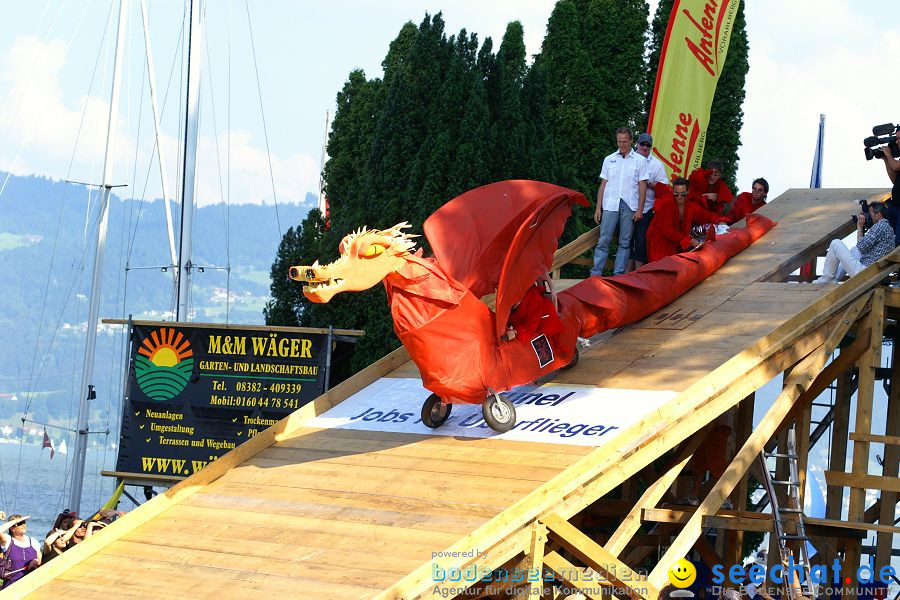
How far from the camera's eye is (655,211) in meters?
11.3

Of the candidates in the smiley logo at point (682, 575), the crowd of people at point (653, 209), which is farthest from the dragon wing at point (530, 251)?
the crowd of people at point (653, 209)

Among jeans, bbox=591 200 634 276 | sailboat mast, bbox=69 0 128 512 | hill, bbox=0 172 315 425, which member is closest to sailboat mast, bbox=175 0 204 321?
sailboat mast, bbox=69 0 128 512

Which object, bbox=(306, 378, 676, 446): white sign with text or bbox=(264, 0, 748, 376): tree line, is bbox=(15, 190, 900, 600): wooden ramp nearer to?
bbox=(306, 378, 676, 446): white sign with text

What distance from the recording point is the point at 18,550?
9.52 m

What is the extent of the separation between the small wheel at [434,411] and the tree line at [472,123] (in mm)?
6967

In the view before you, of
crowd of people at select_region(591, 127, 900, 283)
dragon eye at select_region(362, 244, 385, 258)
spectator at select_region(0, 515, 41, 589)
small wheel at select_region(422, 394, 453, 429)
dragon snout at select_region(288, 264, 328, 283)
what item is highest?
crowd of people at select_region(591, 127, 900, 283)

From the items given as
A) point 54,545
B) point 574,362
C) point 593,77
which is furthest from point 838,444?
point 593,77

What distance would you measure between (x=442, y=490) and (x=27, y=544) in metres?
3.31

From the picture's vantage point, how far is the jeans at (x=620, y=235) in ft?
38.1

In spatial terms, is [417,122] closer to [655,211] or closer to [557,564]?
Answer: [655,211]

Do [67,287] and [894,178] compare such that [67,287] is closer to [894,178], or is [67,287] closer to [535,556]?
[894,178]

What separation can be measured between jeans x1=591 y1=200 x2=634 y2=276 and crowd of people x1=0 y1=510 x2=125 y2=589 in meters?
4.54

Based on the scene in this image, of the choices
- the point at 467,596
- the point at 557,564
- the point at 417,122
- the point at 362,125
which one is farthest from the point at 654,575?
the point at 362,125

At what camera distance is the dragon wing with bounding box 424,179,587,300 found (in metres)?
8.82
